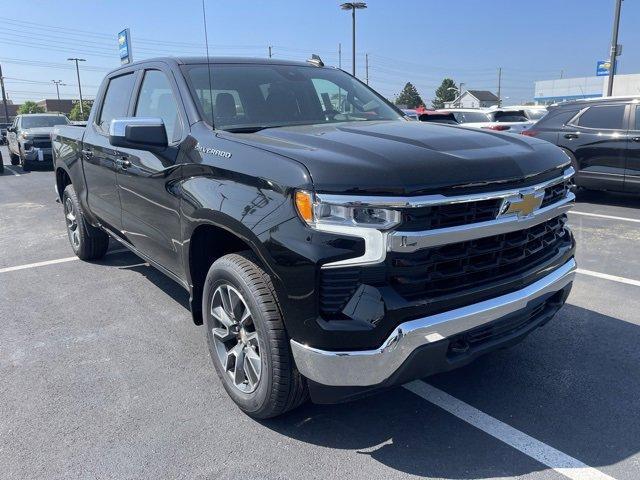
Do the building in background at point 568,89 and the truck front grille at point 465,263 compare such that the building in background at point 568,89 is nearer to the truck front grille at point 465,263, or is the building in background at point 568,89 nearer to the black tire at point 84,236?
the black tire at point 84,236

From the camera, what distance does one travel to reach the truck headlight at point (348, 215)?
2229 mm

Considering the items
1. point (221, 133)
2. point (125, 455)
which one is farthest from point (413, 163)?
point (125, 455)

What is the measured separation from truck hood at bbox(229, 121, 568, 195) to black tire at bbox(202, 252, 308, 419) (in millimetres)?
586

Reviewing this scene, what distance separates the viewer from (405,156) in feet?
7.97

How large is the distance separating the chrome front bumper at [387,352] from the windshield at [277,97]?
60.5 inches

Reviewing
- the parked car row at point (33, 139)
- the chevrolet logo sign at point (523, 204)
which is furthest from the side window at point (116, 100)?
the parked car row at point (33, 139)

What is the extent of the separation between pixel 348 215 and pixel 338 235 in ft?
0.32

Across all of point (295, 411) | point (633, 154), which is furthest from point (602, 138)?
point (295, 411)

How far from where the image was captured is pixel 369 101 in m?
4.16

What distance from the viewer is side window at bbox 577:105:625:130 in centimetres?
827

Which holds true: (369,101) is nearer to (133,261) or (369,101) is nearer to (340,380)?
Result: (340,380)

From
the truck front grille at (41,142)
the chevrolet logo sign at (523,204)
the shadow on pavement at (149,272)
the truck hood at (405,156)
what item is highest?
the truck hood at (405,156)

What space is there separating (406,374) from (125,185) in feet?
8.65

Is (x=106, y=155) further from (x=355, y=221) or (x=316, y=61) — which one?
(x=355, y=221)
